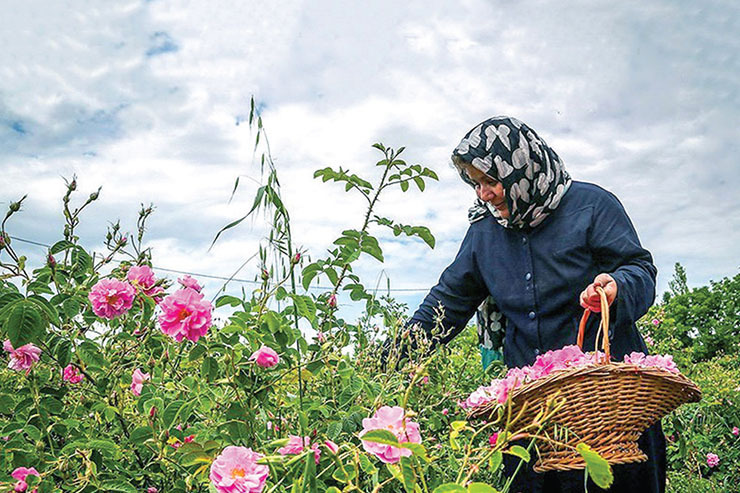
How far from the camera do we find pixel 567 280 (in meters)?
2.23

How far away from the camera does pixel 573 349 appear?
5.98 ft

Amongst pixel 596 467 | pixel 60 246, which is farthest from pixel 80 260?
pixel 596 467

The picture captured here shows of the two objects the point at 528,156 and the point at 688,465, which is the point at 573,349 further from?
the point at 688,465

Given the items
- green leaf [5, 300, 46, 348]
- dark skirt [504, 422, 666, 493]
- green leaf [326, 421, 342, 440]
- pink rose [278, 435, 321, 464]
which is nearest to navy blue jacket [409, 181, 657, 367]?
dark skirt [504, 422, 666, 493]

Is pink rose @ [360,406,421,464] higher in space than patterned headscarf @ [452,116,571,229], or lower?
lower

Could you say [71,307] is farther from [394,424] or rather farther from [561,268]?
[561,268]


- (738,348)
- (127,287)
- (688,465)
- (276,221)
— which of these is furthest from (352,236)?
(738,348)

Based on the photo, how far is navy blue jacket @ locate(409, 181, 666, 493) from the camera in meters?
2.17

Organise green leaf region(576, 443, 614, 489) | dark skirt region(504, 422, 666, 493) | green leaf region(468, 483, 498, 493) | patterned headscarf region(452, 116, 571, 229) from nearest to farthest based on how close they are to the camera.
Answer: green leaf region(468, 483, 498, 493) < green leaf region(576, 443, 614, 489) < dark skirt region(504, 422, 666, 493) < patterned headscarf region(452, 116, 571, 229)

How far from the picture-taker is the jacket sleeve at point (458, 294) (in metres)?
2.51

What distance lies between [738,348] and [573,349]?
5.13 metres

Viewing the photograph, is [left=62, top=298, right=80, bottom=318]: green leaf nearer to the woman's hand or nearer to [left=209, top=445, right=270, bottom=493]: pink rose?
[left=209, top=445, right=270, bottom=493]: pink rose

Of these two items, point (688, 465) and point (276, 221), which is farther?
point (688, 465)

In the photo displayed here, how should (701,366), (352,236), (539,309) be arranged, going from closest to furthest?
(352,236)
(539,309)
(701,366)
